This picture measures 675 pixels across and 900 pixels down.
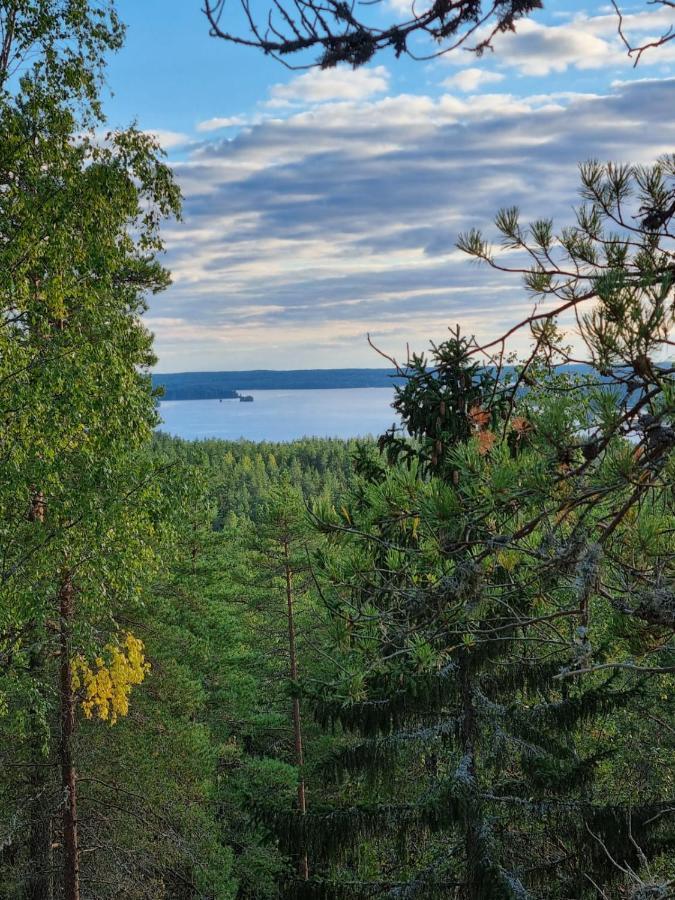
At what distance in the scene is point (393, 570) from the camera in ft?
11.6

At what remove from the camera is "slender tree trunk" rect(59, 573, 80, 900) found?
8.88 meters

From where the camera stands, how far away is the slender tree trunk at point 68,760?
8.88 m

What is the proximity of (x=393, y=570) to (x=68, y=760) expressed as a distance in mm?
7286

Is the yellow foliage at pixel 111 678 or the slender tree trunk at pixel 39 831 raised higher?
the yellow foliage at pixel 111 678

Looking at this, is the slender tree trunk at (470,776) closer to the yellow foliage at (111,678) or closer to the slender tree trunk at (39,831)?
the yellow foliage at (111,678)

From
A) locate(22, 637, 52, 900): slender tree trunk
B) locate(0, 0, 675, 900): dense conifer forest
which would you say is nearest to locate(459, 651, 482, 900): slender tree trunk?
locate(0, 0, 675, 900): dense conifer forest

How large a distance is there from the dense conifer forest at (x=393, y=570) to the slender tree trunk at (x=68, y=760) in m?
0.03

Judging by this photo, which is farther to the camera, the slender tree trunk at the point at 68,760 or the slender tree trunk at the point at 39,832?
the slender tree trunk at the point at 39,832

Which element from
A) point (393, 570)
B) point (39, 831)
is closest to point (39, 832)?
point (39, 831)

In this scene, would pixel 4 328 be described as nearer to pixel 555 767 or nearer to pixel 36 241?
pixel 36 241

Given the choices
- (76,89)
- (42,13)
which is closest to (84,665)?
(76,89)

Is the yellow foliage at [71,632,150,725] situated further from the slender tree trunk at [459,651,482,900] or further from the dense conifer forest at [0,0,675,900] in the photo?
the slender tree trunk at [459,651,482,900]

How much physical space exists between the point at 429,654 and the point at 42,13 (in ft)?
25.1

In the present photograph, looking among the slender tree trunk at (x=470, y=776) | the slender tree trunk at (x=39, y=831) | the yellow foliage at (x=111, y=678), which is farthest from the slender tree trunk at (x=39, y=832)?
the slender tree trunk at (x=470, y=776)
